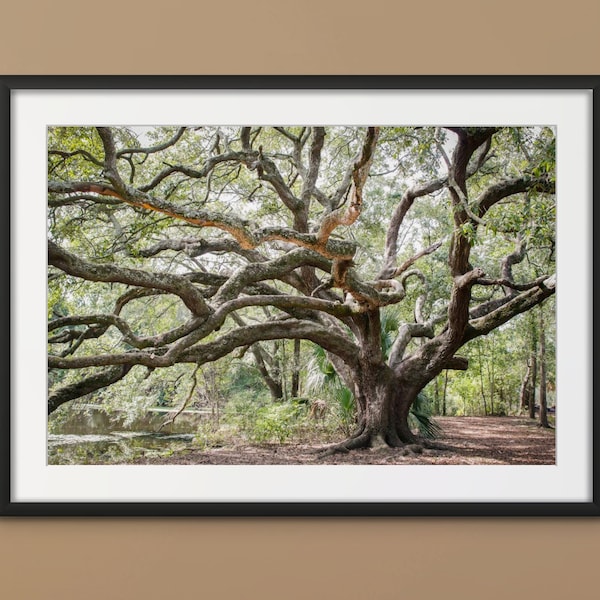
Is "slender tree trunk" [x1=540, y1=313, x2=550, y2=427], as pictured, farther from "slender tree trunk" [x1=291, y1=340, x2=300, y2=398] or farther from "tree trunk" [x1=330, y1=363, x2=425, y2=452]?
"slender tree trunk" [x1=291, y1=340, x2=300, y2=398]

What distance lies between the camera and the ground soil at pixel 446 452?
5.78ft

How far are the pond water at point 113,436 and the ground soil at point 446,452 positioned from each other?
55 mm

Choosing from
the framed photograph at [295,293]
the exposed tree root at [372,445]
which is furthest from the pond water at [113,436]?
the exposed tree root at [372,445]

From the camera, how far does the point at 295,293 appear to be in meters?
2.20

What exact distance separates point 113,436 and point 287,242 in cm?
99

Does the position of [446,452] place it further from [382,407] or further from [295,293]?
[295,293]

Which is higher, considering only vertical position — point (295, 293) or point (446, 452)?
point (295, 293)

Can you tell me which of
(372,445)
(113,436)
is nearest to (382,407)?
(372,445)

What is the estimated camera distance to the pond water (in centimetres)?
176

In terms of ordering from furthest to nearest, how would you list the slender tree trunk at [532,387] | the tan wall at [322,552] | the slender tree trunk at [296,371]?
the slender tree trunk at [296,371] → the slender tree trunk at [532,387] → the tan wall at [322,552]

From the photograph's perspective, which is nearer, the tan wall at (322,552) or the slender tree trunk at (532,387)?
the tan wall at (322,552)

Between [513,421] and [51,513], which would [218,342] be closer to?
[51,513]

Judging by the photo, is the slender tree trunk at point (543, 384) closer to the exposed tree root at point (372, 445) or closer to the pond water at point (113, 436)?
the exposed tree root at point (372, 445)
